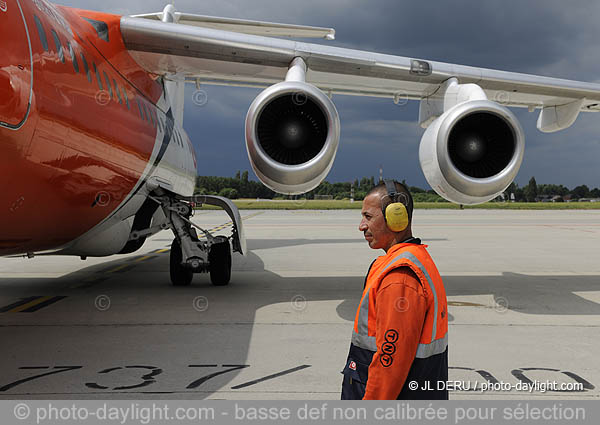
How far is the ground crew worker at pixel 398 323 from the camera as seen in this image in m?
1.85

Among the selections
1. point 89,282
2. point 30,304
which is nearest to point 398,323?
point 30,304

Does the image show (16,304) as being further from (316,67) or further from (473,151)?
(473,151)

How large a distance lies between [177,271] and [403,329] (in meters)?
7.05

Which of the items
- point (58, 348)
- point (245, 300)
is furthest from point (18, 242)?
point (245, 300)

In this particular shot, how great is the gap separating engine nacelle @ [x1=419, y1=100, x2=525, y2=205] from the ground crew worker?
452 centimetres

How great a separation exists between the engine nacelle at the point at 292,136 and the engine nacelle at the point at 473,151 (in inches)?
51.8

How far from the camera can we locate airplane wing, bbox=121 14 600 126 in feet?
22.1

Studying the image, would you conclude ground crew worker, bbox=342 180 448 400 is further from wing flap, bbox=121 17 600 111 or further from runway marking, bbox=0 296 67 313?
runway marking, bbox=0 296 67 313

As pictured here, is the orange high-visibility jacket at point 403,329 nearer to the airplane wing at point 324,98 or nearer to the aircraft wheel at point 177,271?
the airplane wing at point 324,98

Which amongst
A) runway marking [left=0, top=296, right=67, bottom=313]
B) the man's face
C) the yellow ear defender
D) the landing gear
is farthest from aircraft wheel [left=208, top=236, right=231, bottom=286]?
the yellow ear defender

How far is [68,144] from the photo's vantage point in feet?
14.8

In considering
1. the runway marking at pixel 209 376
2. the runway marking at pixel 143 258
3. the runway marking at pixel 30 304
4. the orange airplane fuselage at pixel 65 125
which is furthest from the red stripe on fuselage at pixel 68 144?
the runway marking at pixel 143 258

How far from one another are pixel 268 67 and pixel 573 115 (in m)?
5.37

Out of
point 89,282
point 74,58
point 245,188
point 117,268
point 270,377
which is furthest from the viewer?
point 245,188
